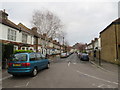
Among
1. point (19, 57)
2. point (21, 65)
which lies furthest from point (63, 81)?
point (19, 57)

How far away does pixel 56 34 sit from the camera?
23781mm

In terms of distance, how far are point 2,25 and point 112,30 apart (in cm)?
1595

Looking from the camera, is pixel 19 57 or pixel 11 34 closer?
pixel 19 57

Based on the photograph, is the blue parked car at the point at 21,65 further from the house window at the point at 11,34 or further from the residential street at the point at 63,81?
the house window at the point at 11,34

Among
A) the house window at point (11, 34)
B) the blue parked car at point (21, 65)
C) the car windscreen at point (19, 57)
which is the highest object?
the house window at point (11, 34)

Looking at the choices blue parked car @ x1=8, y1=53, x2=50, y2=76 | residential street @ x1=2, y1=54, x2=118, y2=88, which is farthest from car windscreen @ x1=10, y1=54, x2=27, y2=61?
residential street @ x1=2, y1=54, x2=118, y2=88

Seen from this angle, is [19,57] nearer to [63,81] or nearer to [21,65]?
[21,65]

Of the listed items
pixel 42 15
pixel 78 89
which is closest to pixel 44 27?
pixel 42 15

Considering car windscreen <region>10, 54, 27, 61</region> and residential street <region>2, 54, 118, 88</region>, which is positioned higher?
car windscreen <region>10, 54, 27, 61</region>

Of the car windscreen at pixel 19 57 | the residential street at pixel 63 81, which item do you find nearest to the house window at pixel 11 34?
the car windscreen at pixel 19 57

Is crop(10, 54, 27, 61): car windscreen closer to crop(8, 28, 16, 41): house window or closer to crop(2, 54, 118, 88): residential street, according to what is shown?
crop(2, 54, 118, 88): residential street

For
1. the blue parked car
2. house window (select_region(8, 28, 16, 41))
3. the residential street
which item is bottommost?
the residential street

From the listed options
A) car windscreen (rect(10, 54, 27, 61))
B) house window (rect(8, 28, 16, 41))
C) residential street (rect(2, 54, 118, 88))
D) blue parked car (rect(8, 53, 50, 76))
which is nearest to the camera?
residential street (rect(2, 54, 118, 88))

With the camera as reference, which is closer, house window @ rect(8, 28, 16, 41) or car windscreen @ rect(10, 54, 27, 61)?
car windscreen @ rect(10, 54, 27, 61)
